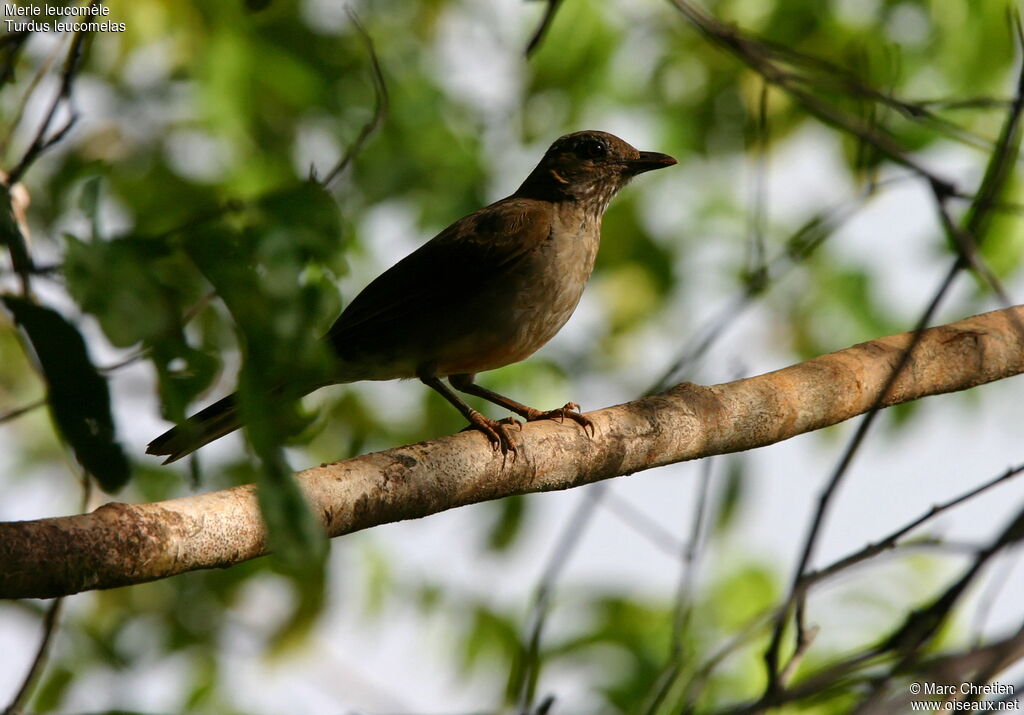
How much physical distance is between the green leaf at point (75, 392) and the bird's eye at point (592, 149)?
3.63 metres

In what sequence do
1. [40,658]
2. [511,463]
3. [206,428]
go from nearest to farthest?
1. [40,658]
2. [511,463]
3. [206,428]

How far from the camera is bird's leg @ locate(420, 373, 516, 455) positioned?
132 inches

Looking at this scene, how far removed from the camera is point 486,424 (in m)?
3.70

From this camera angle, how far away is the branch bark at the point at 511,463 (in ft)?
7.69

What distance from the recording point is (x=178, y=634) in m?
5.95

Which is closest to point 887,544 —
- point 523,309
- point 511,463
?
point 511,463

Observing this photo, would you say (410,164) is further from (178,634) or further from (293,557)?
(293,557)

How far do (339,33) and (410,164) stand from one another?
4.11 feet

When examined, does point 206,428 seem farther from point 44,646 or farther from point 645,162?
point 645,162

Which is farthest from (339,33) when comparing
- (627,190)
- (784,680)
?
(784,680)

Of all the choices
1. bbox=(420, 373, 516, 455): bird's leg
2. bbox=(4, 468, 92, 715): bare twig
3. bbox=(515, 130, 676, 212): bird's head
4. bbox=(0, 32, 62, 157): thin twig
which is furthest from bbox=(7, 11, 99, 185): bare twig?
bbox=(515, 130, 676, 212): bird's head

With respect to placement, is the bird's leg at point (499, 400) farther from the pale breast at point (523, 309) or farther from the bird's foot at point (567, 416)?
the pale breast at point (523, 309)

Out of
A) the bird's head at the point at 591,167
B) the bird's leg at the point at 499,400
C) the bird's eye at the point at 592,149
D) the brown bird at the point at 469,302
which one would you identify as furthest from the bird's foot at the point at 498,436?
the bird's eye at the point at 592,149

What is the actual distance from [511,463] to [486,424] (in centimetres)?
40
